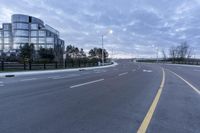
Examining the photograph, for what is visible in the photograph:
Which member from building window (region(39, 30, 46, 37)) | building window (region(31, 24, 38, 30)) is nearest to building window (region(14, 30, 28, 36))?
building window (region(31, 24, 38, 30))

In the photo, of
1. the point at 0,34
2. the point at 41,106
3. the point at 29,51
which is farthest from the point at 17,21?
the point at 41,106

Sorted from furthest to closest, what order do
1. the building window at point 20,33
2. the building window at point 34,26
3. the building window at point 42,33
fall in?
the building window at point 42,33 < the building window at point 34,26 < the building window at point 20,33

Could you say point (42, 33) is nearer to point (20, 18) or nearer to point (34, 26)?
point (34, 26)

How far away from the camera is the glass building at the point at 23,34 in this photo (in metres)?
80.9

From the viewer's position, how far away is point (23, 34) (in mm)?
81812

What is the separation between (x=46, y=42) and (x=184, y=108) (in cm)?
8575

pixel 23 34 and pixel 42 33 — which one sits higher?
pixel 42 33

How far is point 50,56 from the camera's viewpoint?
66500 millimetres

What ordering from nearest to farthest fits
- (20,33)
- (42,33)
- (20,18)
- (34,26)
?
(20,18), (20,33), (34,26), (42,33)

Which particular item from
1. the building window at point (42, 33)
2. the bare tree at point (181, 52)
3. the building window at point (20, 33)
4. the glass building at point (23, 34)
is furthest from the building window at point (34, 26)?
the bare tree at point (181, 52)

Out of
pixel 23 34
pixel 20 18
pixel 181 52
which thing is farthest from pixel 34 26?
pixel 181 52

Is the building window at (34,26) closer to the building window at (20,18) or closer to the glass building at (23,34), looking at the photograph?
the glass building at (23,34)

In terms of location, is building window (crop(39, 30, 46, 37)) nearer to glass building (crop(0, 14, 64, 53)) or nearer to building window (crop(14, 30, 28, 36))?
glass building (crop(0, 14, 64, 53))

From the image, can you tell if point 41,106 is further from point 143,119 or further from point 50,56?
point 50,56
